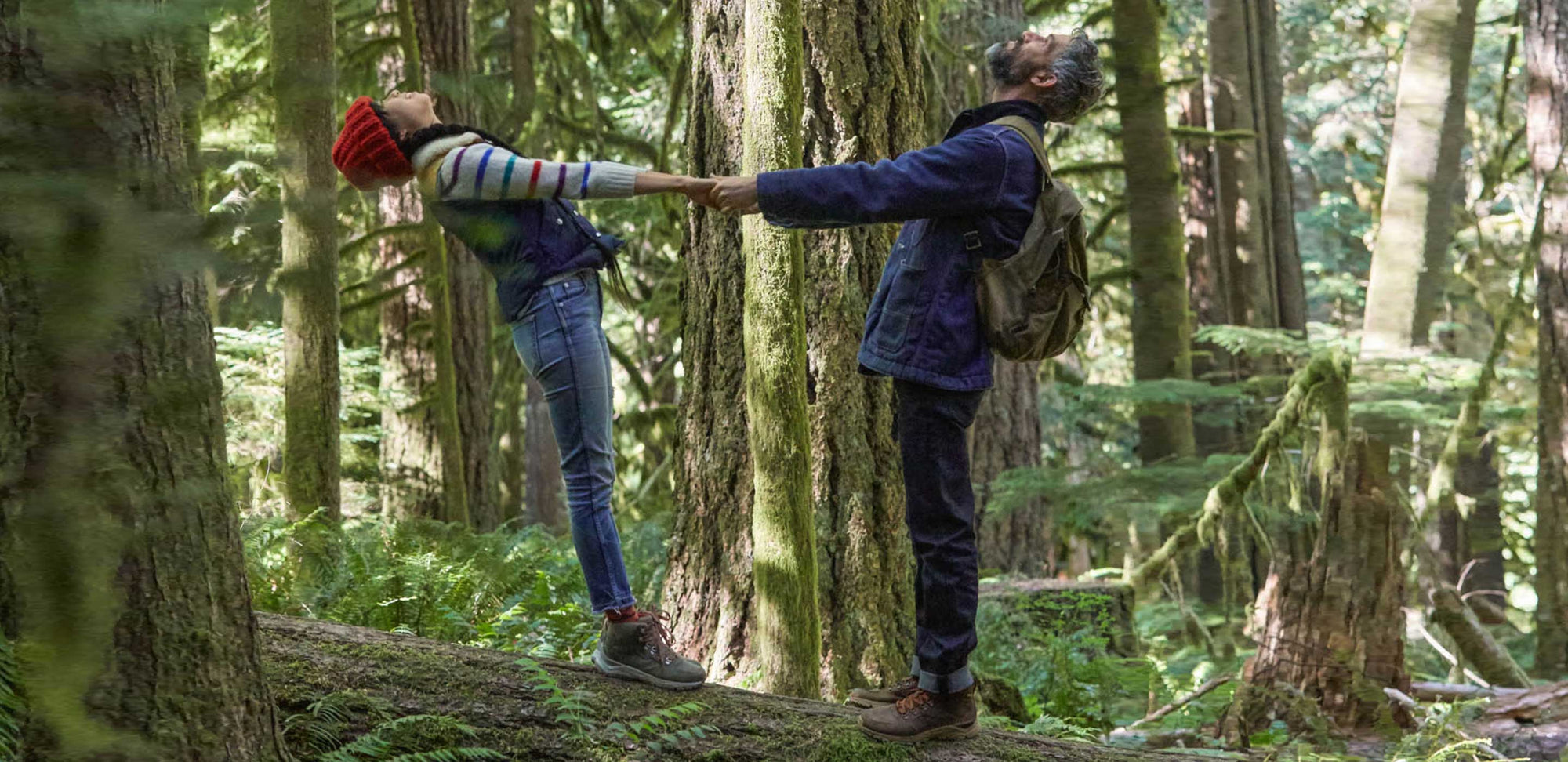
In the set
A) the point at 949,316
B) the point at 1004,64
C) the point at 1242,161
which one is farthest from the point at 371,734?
the point at 1242,161

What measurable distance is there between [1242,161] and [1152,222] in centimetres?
440

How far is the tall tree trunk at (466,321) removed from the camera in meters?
10.4

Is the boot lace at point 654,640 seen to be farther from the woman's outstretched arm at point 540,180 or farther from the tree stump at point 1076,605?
the tree stump at point 1076,605

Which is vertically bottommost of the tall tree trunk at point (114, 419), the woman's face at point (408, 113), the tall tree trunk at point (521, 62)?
the tall tree trunk at point (114, 419)

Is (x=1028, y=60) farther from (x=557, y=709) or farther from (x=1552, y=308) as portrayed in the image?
(x=1552, y=308)

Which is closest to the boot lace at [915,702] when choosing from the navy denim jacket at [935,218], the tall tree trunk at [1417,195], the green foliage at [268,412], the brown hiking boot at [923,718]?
the brown hiking boot at [923,718]

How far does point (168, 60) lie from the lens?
2623 mm

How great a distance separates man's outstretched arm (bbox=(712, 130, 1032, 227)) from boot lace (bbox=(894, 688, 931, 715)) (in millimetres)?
1453

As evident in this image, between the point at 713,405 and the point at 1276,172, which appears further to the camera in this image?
the point at 1276,172

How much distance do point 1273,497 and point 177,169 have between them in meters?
7.50

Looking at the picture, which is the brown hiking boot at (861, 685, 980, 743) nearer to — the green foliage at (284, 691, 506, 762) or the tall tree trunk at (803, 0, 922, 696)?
the green foliage at (284, 691, 506, 762)

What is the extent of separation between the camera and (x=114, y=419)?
94.2 inches

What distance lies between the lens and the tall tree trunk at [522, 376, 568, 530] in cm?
1919

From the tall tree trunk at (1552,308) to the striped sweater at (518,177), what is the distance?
9458mm
